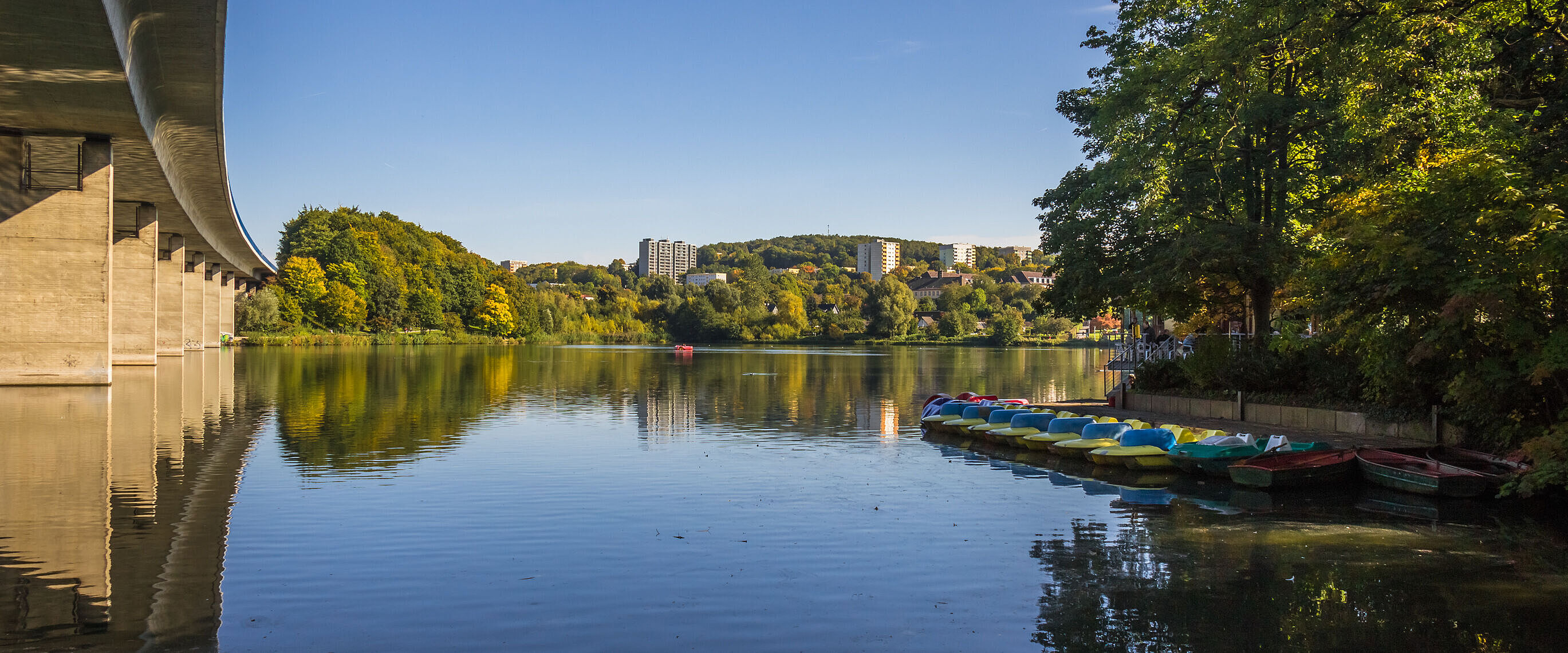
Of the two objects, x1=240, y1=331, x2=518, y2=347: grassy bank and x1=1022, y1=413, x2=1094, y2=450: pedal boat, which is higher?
x1=240, y1=331, x2=518, y2=347: grassy bank

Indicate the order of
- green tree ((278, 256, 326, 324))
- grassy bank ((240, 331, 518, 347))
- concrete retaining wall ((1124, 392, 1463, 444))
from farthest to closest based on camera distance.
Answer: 1. green tree ((278, 256, 326, 324))
2. grassy bank ((240, 331, 518, 347))
3. concrete retaining wall ((1124, 392, 1463, 444))

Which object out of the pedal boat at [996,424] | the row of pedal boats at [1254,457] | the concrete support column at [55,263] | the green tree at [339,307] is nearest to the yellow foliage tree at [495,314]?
the green tree at [339,307]

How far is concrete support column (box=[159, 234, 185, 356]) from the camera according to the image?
193ft

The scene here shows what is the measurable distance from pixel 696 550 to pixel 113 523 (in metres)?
6.78

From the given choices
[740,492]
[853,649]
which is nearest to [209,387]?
[740,492]

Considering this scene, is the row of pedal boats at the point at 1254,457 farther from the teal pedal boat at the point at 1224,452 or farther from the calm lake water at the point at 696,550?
the calm lake water at the point at 696,550

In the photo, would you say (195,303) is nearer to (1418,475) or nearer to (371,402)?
(371,402)

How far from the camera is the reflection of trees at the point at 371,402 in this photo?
19922mm

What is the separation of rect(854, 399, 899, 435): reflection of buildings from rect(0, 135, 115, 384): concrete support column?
22576mm

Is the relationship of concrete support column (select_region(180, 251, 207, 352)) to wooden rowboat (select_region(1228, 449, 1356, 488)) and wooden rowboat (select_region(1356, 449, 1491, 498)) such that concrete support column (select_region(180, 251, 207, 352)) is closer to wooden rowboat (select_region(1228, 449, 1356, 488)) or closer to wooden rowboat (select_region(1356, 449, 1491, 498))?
wooden rowboat (select_region(1228, 449, 1356, 488))

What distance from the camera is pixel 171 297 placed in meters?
60.7

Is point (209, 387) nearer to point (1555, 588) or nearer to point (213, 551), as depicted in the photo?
point (213, 551)

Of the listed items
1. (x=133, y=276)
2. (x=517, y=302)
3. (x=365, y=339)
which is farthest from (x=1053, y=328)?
(x=133, y=276)

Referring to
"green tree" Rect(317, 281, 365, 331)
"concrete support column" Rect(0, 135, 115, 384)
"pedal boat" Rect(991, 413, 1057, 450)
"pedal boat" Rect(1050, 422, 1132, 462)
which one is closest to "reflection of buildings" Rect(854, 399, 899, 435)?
"pedal boat" Rect(991, 413, 1057, 450)
